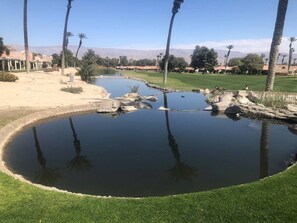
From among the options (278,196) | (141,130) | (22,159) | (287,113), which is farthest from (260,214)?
(287,113)

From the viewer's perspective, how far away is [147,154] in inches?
493

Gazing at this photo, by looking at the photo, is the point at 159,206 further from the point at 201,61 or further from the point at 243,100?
the point at 201,61

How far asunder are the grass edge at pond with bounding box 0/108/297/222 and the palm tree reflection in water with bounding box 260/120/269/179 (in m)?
2.53

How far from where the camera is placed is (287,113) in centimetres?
1972

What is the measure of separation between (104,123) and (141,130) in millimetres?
3070

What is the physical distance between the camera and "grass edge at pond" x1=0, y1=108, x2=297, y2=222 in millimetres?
6727

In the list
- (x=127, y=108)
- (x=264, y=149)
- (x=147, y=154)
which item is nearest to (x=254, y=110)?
(x=264, y=149)

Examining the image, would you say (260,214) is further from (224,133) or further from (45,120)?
(45,120)

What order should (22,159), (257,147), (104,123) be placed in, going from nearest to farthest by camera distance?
1. (22,159)
2. (257,147)
3. (104,123)

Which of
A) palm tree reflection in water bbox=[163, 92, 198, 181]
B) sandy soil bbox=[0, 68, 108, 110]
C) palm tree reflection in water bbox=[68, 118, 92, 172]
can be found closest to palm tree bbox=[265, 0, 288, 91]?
sandy soil bbox=[0, 68, 108, 110]

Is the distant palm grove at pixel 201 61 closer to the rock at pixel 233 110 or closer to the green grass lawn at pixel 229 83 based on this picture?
the green grass lawn at pixel 229 83

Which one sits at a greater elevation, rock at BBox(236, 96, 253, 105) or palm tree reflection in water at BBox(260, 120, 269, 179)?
rock at BBox(236, 96, 253, 105)

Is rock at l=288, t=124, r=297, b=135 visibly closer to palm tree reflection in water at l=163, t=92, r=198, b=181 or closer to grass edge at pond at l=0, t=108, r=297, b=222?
palm tree reflection in water at l=163, t=92, r=198, b=181

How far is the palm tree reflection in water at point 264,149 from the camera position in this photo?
10.9 meters
